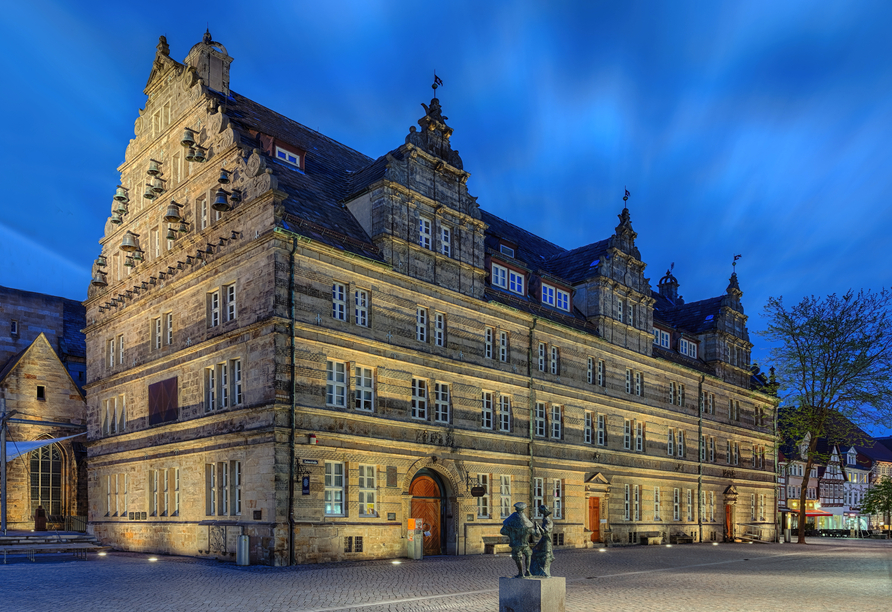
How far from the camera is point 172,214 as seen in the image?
28969 millimetres

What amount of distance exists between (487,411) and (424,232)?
8.28 metres

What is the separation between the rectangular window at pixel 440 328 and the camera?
3117cm

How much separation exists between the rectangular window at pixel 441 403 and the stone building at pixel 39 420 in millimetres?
20607

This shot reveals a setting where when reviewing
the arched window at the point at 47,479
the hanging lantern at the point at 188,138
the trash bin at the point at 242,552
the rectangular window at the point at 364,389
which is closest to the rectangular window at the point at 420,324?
the rectangular window at the point at 364,389

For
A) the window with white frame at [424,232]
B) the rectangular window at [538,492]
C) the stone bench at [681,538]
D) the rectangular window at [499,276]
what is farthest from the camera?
the stone bench at [681,538]

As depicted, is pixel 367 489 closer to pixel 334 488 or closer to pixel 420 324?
pixel 334 488

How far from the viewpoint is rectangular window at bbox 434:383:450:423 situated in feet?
101

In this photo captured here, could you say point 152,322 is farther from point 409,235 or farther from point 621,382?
point 621,382

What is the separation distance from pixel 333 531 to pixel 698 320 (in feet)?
122

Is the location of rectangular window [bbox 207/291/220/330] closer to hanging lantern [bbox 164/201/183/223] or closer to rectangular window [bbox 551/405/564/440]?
hanging lantern [bbox 164/201/183/223]

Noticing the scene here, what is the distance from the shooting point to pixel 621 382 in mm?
42156

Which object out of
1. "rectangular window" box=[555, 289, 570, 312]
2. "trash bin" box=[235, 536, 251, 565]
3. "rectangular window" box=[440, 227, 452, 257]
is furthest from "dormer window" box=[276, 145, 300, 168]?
"rectangular window" box=[555, 289, 570, 312]

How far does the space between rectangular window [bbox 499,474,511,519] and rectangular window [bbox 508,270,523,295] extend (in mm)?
8995

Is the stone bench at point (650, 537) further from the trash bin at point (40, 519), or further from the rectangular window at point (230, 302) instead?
the trash bin at point (40, 519)
